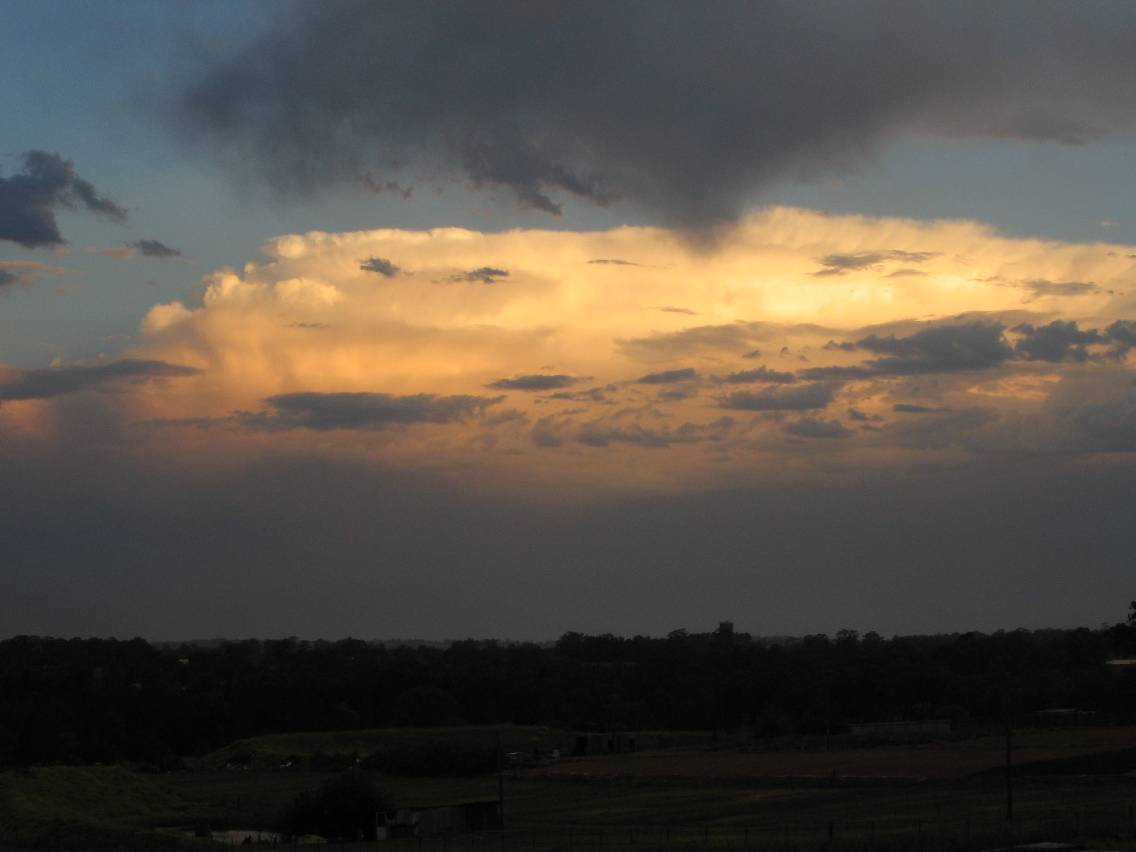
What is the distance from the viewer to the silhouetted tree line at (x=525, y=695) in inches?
5404

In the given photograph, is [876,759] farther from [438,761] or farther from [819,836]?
[819,836]

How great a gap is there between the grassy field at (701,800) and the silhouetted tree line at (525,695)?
2080 cm

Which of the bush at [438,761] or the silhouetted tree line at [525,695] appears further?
the silhouetted tree line at [525,695]

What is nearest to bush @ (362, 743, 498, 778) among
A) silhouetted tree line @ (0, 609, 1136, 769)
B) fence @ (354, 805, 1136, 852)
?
silhouetted tree line @ (0, 609, 1136, 769)

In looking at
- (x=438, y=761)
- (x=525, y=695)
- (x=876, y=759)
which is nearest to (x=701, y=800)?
(x=876, y=759)

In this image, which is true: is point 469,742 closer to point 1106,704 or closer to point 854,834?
point 1106,704

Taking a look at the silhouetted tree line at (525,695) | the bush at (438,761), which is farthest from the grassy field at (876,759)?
the silhouetted tree line at (525,695)

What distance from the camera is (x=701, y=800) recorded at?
78.2 meters

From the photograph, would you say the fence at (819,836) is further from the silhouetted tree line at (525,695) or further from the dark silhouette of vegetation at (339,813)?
the silhouetted tree line at (525,695)

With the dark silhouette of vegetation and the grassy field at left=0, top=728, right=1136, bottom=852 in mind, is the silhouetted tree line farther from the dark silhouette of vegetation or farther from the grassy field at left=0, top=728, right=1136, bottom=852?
the dark silhouette of vegetation

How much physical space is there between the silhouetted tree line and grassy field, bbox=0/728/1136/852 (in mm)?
20804

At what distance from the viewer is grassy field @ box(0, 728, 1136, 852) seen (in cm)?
5334

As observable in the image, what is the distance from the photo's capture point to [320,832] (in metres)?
73.4

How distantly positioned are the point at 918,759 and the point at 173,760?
6825cm
